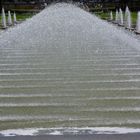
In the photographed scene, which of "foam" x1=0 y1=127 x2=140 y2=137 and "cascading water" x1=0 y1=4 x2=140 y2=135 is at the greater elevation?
"foam" x1=0 y1=127 x2=140 y2=137

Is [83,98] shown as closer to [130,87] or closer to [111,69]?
[130,87]

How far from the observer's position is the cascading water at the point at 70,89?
5027 millimetres

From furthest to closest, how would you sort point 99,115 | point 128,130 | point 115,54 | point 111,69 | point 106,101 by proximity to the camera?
point 115,54 < point 111,69 < point 106,101 < point 99,115 < point 128,130

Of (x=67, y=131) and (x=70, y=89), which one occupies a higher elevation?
(x=67, y=131)

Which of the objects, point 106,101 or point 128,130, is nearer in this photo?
point 128,130

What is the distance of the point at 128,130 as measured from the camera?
4504 mm

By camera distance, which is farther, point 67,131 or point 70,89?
point 70,89

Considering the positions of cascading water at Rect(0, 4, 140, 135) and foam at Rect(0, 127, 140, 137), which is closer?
foam at Rect(0, 127, 140, 137)

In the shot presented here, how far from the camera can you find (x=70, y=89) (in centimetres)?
656

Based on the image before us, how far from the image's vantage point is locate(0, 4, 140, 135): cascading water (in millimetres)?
5027

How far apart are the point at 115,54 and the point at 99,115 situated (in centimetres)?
437

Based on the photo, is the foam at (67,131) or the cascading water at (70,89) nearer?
the foam at (67,131)

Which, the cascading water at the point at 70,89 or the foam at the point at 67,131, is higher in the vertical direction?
the foam at the point at 67,131

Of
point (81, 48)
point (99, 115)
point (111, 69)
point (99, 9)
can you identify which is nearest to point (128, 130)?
point (99, 115)
